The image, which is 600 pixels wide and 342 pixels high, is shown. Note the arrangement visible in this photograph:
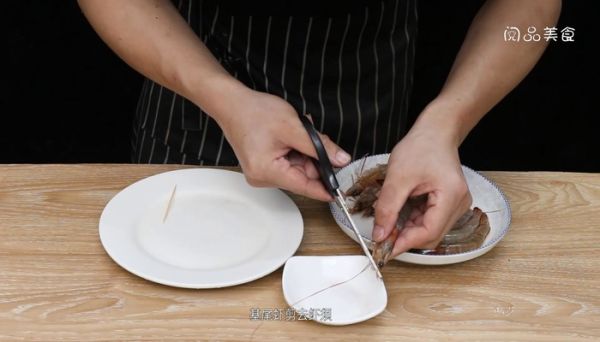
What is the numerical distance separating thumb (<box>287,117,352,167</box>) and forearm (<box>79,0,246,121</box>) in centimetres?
24

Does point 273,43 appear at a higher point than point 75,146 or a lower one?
higher

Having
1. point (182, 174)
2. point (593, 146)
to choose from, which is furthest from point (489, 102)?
point (593, 146)

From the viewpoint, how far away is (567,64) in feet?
10.0

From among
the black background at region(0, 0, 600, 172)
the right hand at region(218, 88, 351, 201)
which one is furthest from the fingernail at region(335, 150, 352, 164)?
the black background at region(0, 0, 600, 172)

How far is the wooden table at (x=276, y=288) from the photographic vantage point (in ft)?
4.02

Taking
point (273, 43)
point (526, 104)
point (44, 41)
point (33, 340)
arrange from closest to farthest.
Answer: point (33, 340) < point (273, 43) < point (44, 41) < point (526, 104)

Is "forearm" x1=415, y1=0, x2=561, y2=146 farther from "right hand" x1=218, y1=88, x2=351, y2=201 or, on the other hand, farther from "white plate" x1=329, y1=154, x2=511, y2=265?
"right hand" x1=218, y1=88, x2=351, y2=201

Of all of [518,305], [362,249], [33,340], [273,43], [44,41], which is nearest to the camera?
[33,340]

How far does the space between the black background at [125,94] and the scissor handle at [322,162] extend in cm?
171

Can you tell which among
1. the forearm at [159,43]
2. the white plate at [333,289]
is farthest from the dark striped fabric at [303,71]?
the white plate at [333,289]

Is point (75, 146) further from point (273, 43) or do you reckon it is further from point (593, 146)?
point (593, 146)

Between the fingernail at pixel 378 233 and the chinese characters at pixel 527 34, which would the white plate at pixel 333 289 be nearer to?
the fingernail at pixel 378 233

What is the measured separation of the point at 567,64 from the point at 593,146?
416mm

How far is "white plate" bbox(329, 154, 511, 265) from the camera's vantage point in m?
1.36
